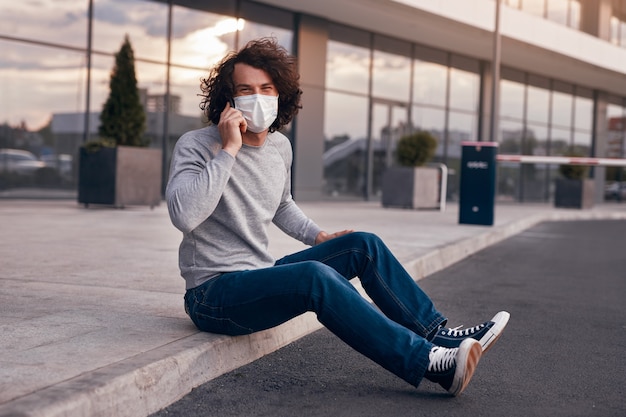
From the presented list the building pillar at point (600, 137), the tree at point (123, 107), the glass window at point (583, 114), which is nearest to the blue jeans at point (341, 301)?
the tree at point (123, 107)

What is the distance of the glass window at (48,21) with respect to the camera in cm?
1443

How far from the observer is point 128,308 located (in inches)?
168

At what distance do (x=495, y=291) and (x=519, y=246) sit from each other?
4963 mm

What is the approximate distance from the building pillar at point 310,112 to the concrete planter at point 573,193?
8386mm

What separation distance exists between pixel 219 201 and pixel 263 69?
657mm

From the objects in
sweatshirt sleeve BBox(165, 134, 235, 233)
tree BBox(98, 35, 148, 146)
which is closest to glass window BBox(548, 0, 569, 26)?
tree BBox(98, 35, 148, 146)

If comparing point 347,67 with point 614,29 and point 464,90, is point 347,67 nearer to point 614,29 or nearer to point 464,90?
point 464,90

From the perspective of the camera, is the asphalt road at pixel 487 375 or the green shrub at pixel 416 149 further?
the green shrub at pixel 416 149

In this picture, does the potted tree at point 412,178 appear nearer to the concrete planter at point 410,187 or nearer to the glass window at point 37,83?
the concrete planter at point 410,187

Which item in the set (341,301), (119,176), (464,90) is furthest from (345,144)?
(341,301)

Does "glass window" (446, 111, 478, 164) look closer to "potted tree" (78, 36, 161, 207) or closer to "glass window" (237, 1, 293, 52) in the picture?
"glass window" (237, 1, 293, 52)

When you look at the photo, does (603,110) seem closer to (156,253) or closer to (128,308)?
(156,253)

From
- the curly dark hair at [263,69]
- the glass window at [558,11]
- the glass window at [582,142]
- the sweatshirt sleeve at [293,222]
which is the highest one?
the glass window at [558,11]

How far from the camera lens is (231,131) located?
3.46 m
